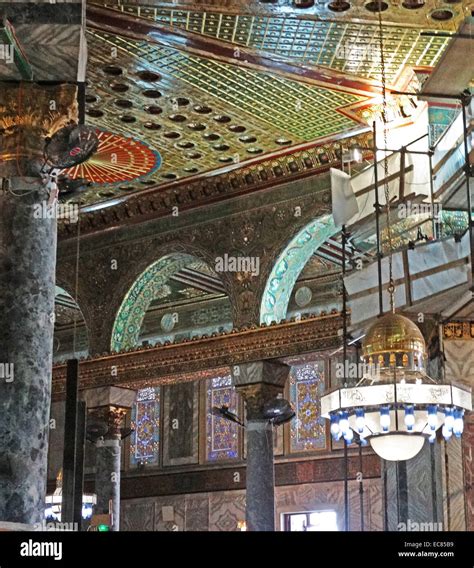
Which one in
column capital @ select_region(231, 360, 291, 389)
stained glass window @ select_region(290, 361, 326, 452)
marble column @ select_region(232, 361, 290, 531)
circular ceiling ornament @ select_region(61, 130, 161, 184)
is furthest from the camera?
stained glass window @ select_region(290, 361, 326, 452)

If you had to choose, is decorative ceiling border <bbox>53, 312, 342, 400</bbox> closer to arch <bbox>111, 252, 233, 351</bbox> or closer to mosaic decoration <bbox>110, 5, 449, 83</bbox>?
arch <bbox>111, 252, 233, 351</bbox>

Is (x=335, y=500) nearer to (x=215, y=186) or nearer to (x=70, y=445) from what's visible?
(x=215, y=186)

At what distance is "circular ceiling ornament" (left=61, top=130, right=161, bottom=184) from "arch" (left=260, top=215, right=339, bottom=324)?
1.57 m

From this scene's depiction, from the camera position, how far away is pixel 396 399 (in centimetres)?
755

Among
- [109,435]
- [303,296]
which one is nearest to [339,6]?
[109,435]

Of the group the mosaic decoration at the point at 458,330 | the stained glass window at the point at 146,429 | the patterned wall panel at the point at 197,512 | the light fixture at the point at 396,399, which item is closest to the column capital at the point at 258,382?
the mosaic decoration at the point at 458,330

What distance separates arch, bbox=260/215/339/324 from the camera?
10.6 meters

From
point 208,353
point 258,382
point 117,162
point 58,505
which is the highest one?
point 117,162

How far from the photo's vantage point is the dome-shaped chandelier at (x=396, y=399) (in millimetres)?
7621

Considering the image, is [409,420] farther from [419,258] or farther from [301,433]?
[301,433]

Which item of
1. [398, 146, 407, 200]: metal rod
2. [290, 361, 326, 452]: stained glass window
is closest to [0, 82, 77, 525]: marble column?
[398, 146, 407, 200]: metal rod

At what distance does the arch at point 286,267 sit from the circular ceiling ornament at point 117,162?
61.8 inches

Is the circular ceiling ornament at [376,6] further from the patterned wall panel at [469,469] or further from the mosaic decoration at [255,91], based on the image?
the patterned wall panel at [469,469]

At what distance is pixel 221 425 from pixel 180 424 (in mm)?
757
